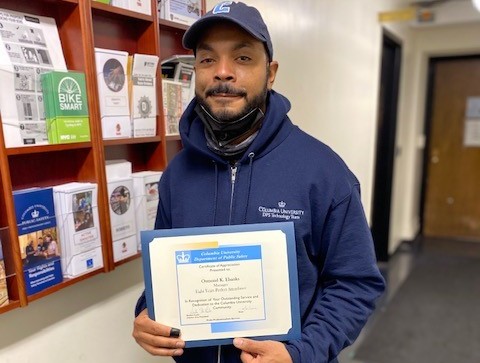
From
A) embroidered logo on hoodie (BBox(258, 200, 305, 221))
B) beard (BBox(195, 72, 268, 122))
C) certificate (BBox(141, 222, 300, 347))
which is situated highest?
beard (BBox(195, 72, 268, 122))

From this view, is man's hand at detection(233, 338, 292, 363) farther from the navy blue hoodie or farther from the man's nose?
the man's nose

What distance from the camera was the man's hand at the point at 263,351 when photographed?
2.61ft

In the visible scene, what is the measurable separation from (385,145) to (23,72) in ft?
12.0

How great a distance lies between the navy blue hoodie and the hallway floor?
7.60 feet

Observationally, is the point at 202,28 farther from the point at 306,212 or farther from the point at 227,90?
the point at 306,212

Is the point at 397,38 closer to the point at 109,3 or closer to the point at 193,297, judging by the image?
the point at 109,3

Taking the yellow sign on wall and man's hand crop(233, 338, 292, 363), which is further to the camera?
the yellow sign on wall

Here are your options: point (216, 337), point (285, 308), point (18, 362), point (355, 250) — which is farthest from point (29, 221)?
point (355, 250)

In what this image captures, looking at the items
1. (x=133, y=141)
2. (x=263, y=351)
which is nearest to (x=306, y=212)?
(x=263, y=351)

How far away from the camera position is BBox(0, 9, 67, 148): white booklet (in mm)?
909

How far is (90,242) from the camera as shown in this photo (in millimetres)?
1119

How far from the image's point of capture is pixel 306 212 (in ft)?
2.89

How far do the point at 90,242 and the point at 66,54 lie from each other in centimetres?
53

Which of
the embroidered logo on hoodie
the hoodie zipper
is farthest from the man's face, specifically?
the embroidered logo on hoodie
